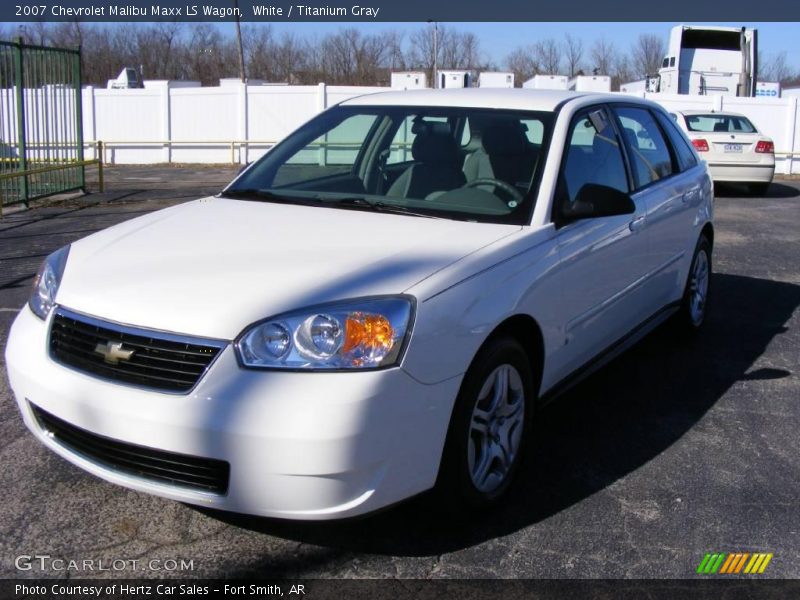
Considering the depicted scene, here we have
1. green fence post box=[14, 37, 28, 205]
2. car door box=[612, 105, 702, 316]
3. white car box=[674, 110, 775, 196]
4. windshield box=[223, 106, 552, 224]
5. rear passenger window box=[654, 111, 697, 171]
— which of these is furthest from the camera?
white car box=[674, 110, 775, 196]

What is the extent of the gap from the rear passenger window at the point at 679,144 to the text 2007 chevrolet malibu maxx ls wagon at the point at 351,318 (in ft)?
4.73

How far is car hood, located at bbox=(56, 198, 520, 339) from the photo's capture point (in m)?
2.90

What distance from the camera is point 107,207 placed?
44.0 ft

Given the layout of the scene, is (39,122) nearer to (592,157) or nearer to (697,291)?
(697,291)

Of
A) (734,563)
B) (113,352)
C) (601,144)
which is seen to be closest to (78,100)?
(601,144)

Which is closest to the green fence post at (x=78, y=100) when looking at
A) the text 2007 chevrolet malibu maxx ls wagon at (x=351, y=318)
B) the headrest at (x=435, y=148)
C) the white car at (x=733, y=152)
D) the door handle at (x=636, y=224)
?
the white car at (x=733, y=152)

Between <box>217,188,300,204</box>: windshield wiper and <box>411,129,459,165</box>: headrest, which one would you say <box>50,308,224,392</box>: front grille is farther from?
<box>411,129,459,165</box>: headrest

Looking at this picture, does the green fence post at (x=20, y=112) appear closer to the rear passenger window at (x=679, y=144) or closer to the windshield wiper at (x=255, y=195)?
the windshield wiper at (x=255, y=195)

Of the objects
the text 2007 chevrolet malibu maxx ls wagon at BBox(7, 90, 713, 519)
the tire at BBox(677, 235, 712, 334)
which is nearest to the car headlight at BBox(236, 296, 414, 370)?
the text 2007 chevrolet malibu maxx ls wagon at BBox(7, 90, 713, 519)

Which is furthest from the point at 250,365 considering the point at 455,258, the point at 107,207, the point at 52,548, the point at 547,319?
the point at 107,207

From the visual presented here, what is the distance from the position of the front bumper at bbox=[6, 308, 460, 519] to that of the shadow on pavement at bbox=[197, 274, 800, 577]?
23 cm

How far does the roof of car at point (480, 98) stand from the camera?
174 inches

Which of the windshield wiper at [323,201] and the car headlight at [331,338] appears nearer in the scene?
the car headlight at [331,338]

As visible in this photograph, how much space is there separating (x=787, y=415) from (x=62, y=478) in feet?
12.3
